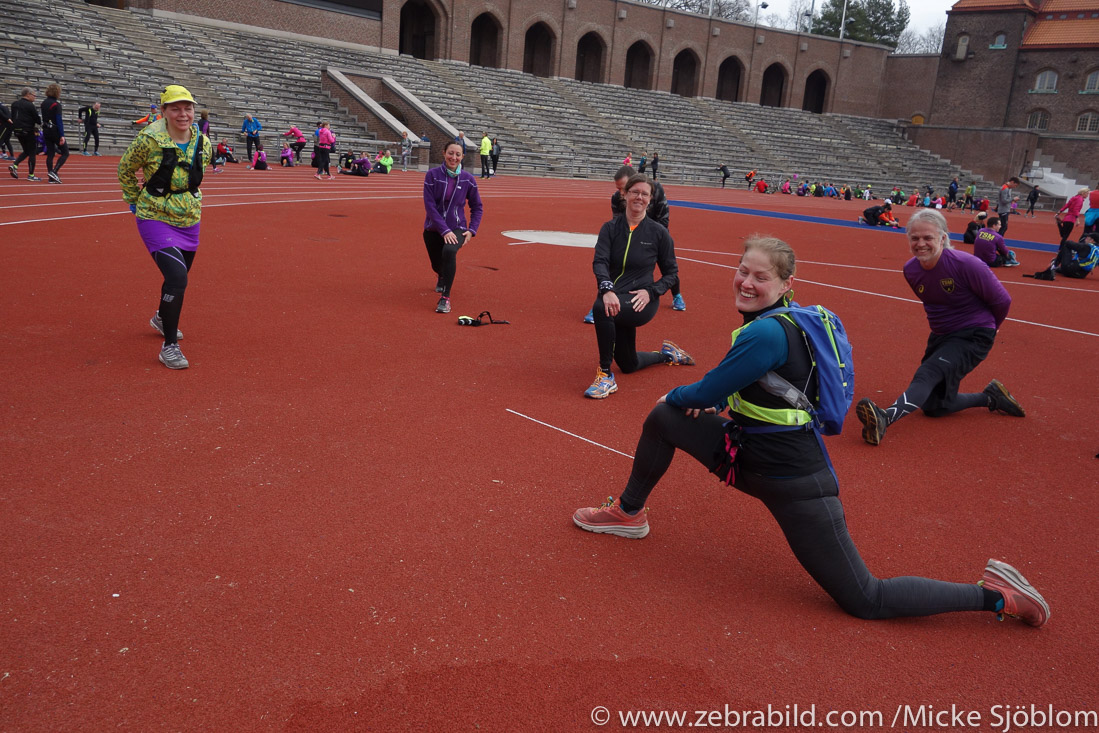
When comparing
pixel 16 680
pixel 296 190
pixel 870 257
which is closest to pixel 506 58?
pixel 296 190

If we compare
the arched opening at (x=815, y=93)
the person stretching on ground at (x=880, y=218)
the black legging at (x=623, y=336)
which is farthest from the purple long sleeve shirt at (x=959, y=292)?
the arched opening at (x=815, y=93)

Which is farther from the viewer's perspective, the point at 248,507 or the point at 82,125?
the point at 82,125

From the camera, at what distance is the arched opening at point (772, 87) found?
66625 mm

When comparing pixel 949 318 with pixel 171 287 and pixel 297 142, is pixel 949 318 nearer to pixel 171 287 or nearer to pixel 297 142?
pixel 171 287

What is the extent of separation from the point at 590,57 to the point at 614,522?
5953 cm

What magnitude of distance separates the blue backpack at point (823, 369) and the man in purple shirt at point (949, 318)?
2.72 m

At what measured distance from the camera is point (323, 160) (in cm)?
2519

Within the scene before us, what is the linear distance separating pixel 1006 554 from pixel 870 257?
1318 centimetres

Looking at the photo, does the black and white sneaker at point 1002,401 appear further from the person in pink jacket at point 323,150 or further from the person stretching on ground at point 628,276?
the person in pink jacket at point 323,150

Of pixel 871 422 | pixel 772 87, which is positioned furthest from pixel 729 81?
pixel 871 422

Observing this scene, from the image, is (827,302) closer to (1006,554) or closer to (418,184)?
(1006,554)

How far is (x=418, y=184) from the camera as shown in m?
25.6

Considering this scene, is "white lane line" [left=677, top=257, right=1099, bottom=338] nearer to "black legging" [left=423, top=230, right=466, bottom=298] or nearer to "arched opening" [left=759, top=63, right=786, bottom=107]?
"black legging" [left=423, top=230, right=466, bottom=298]

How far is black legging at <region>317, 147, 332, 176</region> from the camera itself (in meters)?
25.0
